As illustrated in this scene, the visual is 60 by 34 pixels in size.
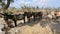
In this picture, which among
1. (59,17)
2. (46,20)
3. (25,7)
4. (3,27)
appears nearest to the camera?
(3,27)

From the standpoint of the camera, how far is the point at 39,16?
21.9 ft

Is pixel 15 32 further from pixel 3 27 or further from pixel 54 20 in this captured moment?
pixel 54 20

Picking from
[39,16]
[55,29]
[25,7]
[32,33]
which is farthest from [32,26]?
[25,7]

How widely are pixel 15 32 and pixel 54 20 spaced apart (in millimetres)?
1545

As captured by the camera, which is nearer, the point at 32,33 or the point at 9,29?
the point at 32,33

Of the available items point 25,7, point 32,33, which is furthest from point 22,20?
point 25,7

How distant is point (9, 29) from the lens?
19.1ft

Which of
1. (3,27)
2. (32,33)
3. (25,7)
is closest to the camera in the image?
(32,33)

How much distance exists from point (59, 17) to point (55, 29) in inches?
46.9

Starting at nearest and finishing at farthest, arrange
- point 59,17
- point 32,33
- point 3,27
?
point 32,33, point 3,27, point 59,17

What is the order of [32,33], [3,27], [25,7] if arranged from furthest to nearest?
[25,7], [3,27], [32,33]

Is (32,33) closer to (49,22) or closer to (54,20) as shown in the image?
(49,22)

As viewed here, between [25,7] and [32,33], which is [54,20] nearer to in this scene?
[32,33]

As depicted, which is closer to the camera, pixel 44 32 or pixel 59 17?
pixel 44 32
